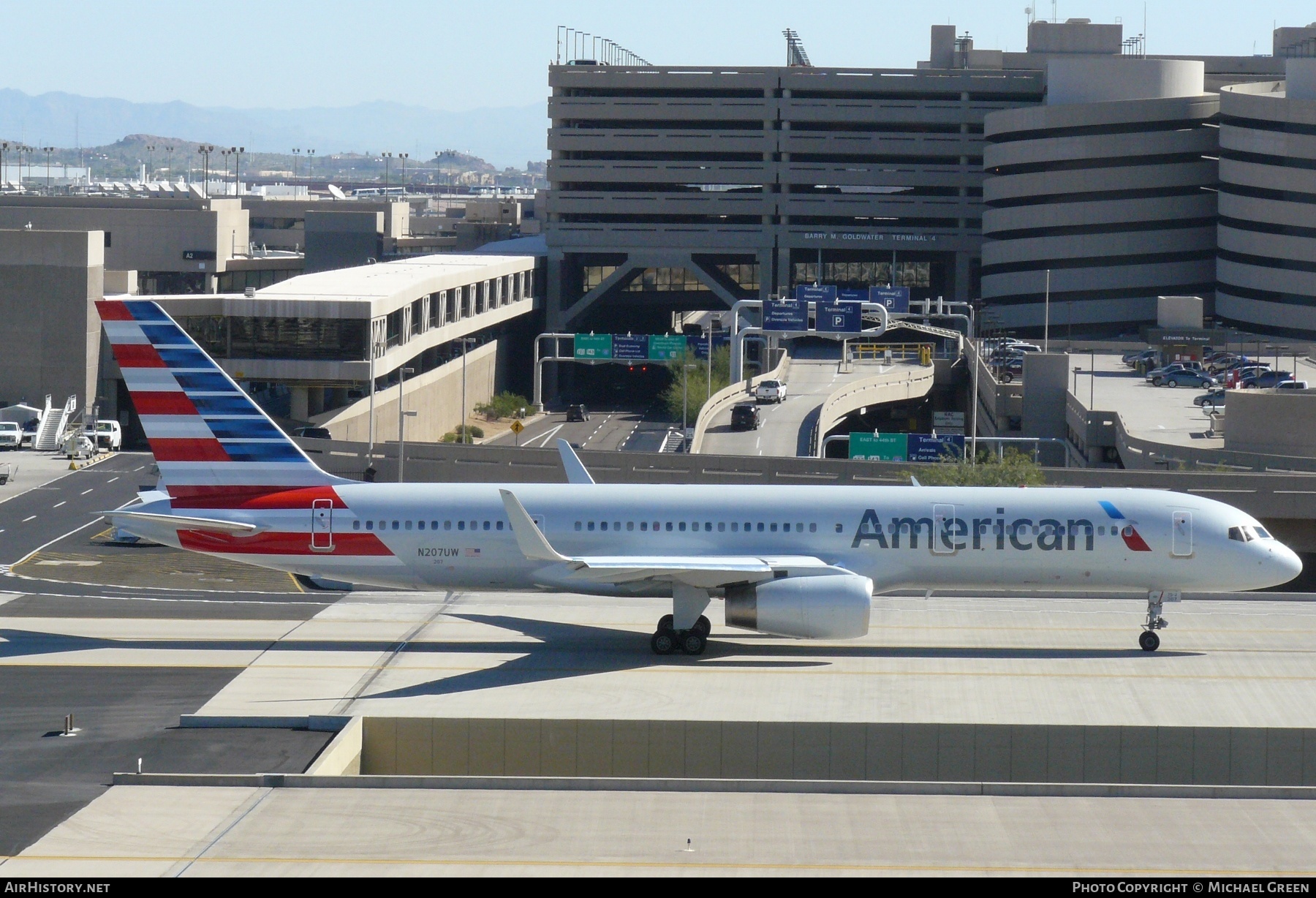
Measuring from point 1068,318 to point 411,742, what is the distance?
124477mm

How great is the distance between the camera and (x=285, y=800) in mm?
27547

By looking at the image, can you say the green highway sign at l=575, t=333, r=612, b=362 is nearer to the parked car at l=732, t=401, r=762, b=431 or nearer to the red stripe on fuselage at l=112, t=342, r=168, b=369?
the parked car at l=732, t=401, r=762, b=431

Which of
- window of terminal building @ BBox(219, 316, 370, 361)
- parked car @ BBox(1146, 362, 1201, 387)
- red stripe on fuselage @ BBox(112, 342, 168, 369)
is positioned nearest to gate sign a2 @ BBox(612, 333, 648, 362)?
window of terminal building @ BBox(219, 316, 370, 361)

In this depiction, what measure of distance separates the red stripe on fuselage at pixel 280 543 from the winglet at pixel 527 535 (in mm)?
4896

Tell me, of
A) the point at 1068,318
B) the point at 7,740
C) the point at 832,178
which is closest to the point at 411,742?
the point at 7,740

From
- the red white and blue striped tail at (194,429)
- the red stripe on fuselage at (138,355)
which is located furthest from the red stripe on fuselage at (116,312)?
the red stripe on fuselage at (138,355)

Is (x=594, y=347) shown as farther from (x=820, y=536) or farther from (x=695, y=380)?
(x=820, y=536)

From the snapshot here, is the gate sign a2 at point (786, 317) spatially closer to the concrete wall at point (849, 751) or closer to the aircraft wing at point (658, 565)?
the aircraft wing at point (658, 565)

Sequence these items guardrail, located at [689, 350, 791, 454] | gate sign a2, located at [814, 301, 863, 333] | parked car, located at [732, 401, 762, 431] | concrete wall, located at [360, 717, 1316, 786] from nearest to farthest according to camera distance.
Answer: concrete wall, located at [360, 717, 1316, 786] → guardrail, located at [689, 350, 791, 454] → parked car, located at [732, 401, 762, 431] → gate sign a2, located at [814, 301, 863, 333]

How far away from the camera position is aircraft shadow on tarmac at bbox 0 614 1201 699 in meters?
38.7

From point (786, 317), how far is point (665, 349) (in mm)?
10903

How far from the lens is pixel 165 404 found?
135 feet

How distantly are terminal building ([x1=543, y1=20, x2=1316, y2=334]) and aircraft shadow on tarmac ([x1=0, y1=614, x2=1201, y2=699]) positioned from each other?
108 m

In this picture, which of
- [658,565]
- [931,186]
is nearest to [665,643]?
[658,565]
